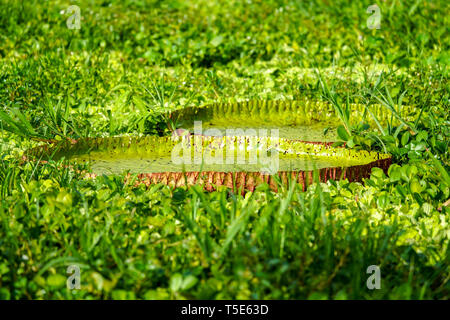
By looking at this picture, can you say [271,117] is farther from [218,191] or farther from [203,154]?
[218,191]

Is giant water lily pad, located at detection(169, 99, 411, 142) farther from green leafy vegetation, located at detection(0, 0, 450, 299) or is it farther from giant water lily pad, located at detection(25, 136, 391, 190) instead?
giant water lily pad, located at detection(25, 136, 391, 190)

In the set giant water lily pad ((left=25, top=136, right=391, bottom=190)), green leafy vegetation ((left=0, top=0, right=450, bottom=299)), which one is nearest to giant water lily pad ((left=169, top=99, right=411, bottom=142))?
green leafy vegetation ((left=0, top=0, right=450, bottom=299))

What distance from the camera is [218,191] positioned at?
2.86 meters

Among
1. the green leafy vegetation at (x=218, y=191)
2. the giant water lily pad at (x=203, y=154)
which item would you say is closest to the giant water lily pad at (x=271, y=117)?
the green leafy vegetation at (x=218, y=191)

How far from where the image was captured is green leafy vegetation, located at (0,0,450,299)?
6.89 ft

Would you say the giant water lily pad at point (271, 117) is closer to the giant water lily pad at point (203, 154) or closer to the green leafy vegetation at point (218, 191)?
the green leafy vegetation at point (218, 191)

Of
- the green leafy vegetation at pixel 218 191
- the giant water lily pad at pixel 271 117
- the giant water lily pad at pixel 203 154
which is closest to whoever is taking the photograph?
the green leafy vegetation at pixel 218 191

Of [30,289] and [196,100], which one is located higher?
[196,100]

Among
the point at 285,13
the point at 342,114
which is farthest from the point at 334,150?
the point at 285,13

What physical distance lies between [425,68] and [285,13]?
92.8 inches

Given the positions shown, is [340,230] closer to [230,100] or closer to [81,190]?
[81,190]

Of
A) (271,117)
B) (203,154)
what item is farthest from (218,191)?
(271,117)

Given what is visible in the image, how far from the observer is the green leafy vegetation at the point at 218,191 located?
2.10 metres
